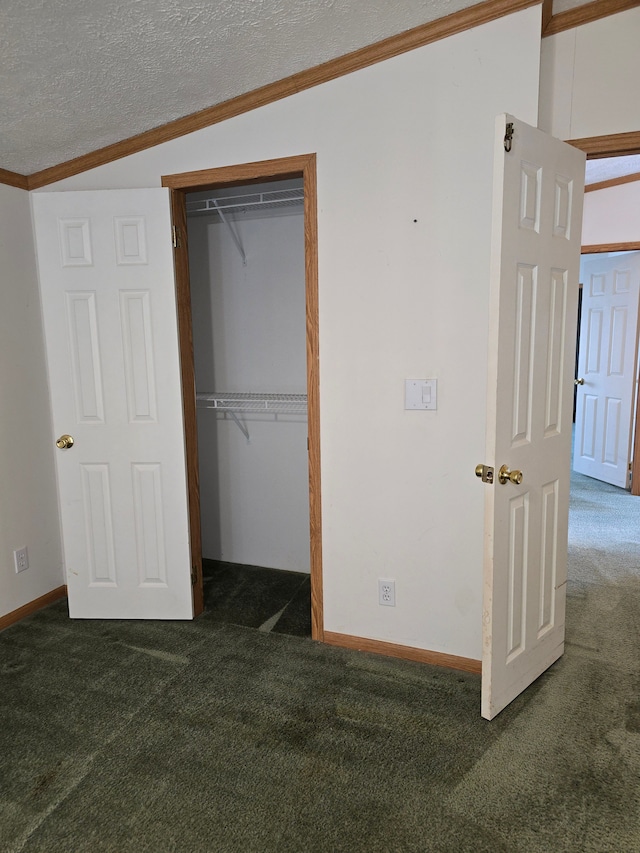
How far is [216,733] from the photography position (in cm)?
207

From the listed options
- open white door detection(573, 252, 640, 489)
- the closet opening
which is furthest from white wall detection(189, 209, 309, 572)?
open white door detection(573, 252, 640, 489)

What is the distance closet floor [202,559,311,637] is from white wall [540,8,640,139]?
248cm

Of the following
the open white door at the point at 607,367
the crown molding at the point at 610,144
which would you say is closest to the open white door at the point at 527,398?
the crown molding at the point at 610,144

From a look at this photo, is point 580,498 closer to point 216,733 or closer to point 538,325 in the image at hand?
point 538,325

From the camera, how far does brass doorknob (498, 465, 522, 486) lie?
6.44 ft

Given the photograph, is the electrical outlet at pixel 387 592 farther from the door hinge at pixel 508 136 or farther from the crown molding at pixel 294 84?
the crown molding at pixel 294 84

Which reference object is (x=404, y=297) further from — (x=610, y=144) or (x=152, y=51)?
(x=152, y=51)

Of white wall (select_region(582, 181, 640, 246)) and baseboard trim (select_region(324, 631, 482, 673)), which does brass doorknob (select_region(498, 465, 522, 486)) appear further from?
white wall (select_region(582, 181, 640, 246))

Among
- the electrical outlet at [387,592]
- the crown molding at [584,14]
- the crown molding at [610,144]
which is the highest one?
the crown molding at [584,14]

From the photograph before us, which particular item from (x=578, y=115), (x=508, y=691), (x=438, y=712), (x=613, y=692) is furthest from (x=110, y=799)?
(x=578, y=115)

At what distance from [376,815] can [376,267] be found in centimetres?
192

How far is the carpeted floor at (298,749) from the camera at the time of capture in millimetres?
1664

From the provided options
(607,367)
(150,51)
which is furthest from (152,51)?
(607,367)

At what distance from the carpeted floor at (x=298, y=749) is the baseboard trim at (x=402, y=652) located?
51mm
